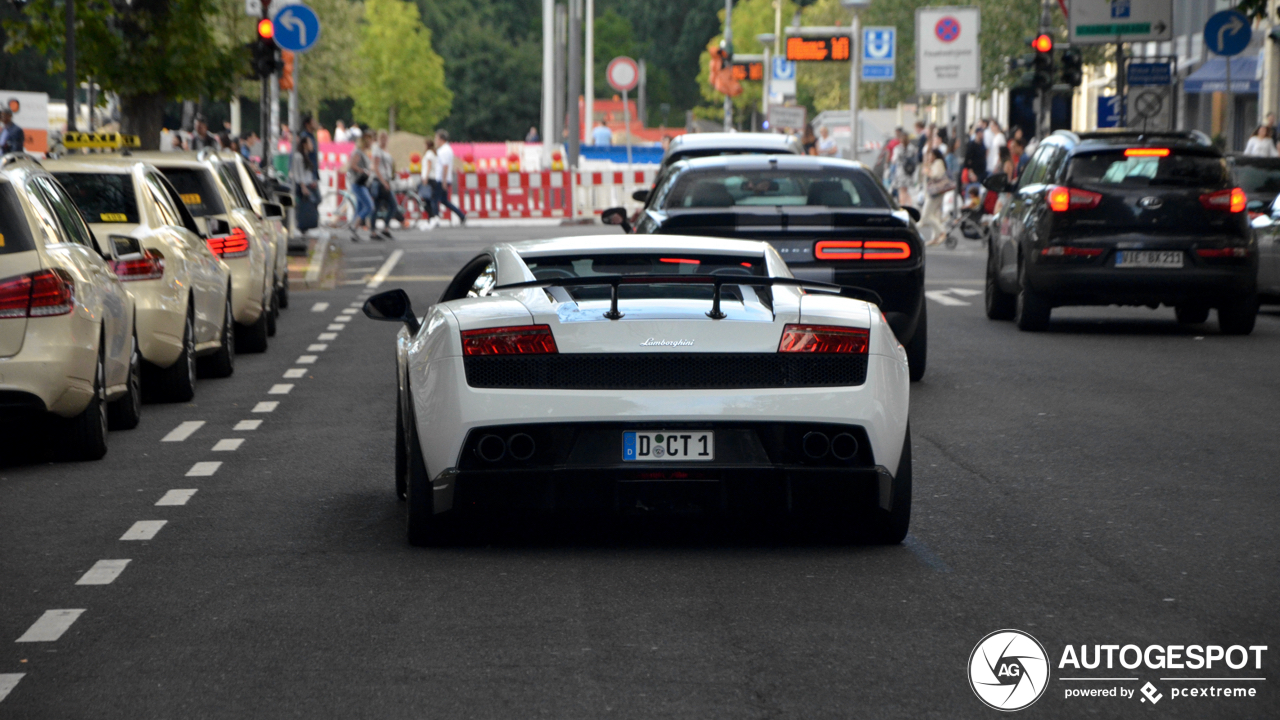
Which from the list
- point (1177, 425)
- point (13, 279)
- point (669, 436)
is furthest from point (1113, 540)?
point (13, 279)

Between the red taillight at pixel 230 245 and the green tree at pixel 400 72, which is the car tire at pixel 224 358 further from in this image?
the green tree at pixel 400 72

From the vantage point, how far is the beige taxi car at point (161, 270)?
1228 cm

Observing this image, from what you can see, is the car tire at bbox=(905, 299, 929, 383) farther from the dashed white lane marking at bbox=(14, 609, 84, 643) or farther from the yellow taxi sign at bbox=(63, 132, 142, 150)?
the yellow taxi sign at bbox=(63, 132, 142, 150)

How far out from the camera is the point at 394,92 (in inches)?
4264

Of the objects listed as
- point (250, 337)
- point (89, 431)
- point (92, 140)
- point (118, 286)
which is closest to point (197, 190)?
point (250, 337)

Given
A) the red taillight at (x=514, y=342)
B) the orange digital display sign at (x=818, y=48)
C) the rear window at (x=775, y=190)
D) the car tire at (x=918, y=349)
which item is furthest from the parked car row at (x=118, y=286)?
the orange digital display sign at (x=818, y=48)

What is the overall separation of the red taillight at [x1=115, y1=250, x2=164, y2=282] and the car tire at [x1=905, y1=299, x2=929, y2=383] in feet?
15.1

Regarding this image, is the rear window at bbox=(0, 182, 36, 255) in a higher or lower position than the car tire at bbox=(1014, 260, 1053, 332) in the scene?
higher

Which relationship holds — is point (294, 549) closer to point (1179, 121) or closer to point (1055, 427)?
point (1055, 427)

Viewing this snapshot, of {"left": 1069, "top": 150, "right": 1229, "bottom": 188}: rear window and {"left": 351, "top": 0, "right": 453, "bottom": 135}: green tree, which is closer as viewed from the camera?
{"left": 1069, "top": 150, "right": 1229, "bottom": 188}: rear window

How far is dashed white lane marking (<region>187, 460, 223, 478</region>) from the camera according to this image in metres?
9.62

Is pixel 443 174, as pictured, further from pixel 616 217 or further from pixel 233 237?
pixel 616 217

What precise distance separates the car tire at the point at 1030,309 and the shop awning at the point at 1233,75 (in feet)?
87.4

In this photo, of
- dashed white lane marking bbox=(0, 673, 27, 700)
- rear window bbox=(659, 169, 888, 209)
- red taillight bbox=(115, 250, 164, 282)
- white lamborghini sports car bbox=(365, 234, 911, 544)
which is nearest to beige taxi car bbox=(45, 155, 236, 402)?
red taillight bbox=(115, 250, 164, 282)
